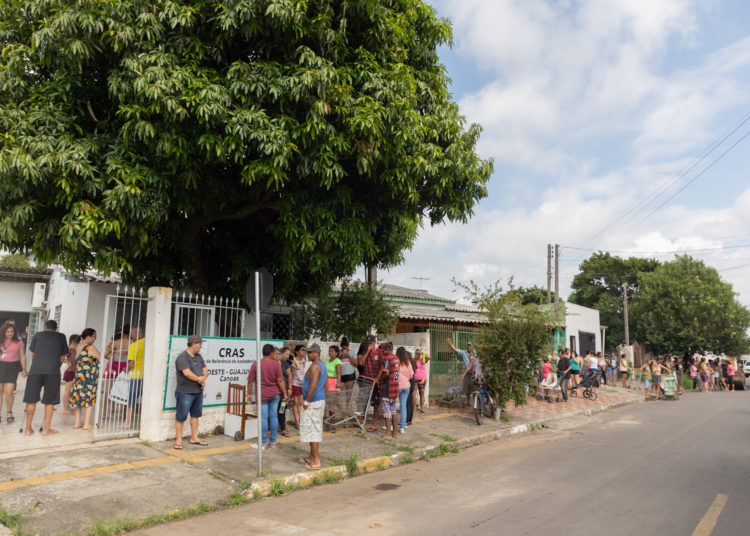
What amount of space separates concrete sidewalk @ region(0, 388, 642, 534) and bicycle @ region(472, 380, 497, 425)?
1.78 m

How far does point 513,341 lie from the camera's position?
1168 cm

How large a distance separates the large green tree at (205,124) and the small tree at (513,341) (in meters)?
3.24

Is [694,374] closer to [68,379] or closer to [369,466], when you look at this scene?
[369,466]

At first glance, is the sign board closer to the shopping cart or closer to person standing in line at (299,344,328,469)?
the shopping cart

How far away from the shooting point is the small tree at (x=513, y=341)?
38.1ft

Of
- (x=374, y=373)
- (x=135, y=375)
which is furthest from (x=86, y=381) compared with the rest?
(x=374, y=373)

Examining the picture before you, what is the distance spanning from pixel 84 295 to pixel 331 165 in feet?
36.9

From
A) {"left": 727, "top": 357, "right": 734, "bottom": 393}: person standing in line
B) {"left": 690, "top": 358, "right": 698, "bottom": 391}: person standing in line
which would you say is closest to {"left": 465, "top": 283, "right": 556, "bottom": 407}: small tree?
{"left": 690, "top": 358, "right": 698, "bottom": 391}: person standing in line

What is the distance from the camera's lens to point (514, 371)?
463 inches

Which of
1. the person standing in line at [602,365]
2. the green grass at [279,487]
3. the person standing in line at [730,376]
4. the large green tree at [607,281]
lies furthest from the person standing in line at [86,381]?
the large green tree at [607,281]

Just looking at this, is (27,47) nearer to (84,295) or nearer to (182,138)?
(182,138)

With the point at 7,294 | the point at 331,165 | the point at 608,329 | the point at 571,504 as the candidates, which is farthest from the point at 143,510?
the point at 608,329

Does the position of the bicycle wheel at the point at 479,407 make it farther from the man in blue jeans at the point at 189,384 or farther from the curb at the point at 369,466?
the man in blue jeans at the point at 189,384

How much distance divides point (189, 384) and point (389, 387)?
3.54m
